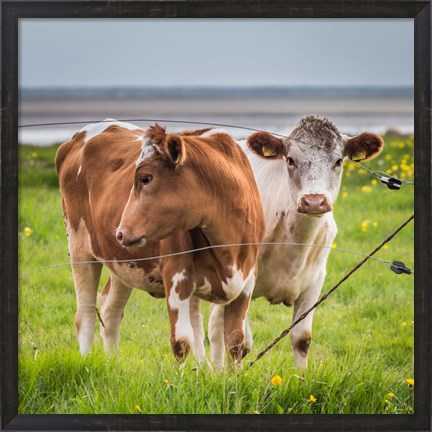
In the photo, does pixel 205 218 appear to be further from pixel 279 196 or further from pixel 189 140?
pixel 279 196

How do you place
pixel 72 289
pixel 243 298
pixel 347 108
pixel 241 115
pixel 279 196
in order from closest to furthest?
1. pixel 243 298
2. pixel 279 196
3. pixel 347 108
4. pixel 72 289
5. pixel 241 115

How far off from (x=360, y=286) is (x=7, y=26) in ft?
13.6

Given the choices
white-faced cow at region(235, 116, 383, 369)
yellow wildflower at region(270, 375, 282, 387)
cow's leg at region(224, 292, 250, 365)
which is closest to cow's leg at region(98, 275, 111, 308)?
white-faced cow at region(235, 116, 383, 369)

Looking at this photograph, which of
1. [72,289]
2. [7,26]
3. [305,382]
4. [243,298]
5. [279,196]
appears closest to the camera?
[7,26]

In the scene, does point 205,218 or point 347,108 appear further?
point 347,108

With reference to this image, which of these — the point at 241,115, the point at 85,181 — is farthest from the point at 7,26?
the point at 241,115

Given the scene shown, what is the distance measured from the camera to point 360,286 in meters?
8.23

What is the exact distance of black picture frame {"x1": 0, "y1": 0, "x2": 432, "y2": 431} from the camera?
510 cm

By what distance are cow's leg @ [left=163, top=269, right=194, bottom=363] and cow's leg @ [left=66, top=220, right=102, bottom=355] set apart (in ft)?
4.38

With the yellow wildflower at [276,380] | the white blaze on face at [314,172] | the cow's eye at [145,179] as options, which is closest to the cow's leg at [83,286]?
the cow's eye at [145,179]

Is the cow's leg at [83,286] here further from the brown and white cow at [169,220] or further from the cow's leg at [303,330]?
the cow's leg at [303,330]

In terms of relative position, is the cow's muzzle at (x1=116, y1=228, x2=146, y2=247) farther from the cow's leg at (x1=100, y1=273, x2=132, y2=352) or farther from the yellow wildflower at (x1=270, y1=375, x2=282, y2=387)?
the cow's leg at (x1=100, y1=273, x2=132, y2=352)

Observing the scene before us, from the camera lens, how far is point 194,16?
16.7ft

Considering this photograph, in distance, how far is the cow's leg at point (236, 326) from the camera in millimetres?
5891
